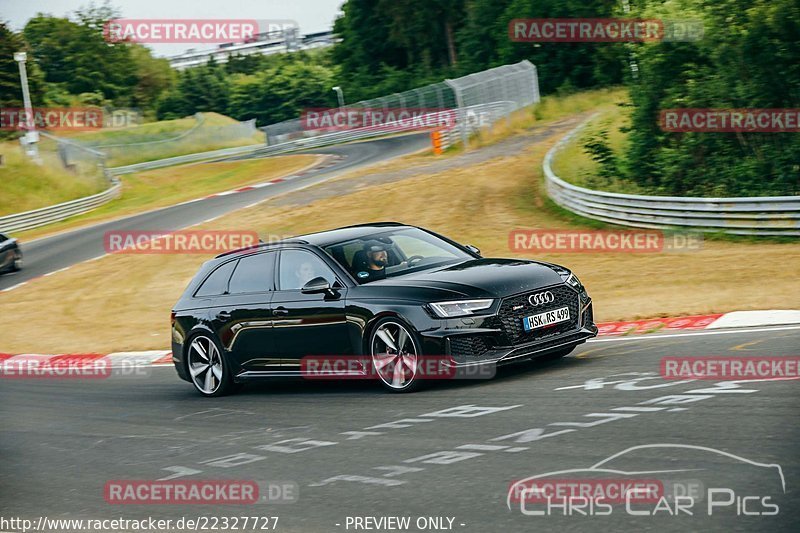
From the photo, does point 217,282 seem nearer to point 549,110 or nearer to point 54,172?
point 549,110

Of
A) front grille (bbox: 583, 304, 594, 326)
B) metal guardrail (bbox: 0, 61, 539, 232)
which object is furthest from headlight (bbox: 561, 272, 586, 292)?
metal guardrail (bbox: 0, 61, 539, 232)

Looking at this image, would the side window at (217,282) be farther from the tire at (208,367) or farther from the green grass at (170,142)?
the green grass at (170,142)

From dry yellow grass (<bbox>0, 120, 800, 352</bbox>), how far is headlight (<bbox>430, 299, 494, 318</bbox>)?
15.0 ft

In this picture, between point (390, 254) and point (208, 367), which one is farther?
Result: point (208, 367)

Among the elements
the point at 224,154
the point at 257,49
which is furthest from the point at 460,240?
the point at 257,49

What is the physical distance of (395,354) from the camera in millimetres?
9734

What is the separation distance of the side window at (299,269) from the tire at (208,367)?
123 cm

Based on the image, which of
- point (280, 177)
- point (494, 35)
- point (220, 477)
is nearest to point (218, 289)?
point (220, 477)

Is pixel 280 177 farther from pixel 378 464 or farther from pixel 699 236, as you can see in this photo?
pixel 378 464

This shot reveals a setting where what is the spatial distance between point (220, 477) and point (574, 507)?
9.32ft

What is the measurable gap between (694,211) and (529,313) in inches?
519

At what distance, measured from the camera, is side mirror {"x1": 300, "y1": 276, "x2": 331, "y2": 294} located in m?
10.3

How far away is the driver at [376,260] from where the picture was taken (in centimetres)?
1037

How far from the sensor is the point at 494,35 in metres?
69.9
